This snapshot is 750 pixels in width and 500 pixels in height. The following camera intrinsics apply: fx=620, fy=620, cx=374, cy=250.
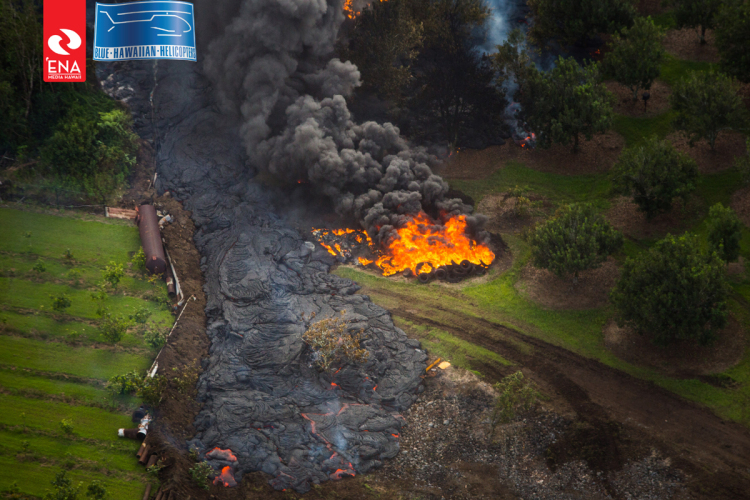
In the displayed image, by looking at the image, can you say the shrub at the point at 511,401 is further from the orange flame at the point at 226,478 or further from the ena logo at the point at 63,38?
the ena logo at the point at 63,38


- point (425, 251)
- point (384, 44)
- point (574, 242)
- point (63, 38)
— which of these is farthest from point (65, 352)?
point (384, 44)

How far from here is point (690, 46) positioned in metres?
57.1

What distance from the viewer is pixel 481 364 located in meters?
37.6

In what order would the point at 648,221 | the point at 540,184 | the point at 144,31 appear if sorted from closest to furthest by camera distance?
the point at 648,221 < the point at 144,31 < the point at 540,184

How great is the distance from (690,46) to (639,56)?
976 cm

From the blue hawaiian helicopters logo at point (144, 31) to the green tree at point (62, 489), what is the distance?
107 ft

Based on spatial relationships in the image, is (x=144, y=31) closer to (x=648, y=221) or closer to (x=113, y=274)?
(x=113, y=274)

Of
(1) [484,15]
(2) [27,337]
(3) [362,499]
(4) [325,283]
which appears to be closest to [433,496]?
(3) [362,499]

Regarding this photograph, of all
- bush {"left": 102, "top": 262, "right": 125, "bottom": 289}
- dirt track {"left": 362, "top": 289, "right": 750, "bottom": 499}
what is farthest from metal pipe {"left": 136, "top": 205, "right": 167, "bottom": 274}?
dirt track {"left": 362, "top": 289, "right": 750, "bottom": 499}

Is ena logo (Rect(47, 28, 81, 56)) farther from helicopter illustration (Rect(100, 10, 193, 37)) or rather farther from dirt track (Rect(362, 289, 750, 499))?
dirt track (Rect(362, 289, 750, 499))

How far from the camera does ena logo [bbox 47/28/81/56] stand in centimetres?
4372

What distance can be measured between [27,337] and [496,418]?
2650 cm

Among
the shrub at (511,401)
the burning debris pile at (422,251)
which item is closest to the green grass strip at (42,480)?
the shrub at (511,401)

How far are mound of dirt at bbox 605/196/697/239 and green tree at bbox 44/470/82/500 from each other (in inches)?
1531
